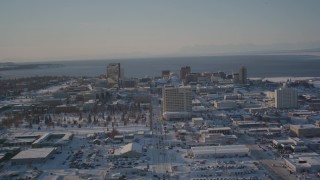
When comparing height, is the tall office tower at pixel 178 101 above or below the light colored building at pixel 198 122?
above

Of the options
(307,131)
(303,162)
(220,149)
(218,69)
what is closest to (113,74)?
(307,131)

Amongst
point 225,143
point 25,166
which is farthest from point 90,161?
point 225,143

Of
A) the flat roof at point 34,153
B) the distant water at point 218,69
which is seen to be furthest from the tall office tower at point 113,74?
the flat roof at point 34,153

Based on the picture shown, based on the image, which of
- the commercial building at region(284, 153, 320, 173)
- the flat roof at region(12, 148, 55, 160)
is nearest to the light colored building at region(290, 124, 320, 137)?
the commercial building at region(284, 153, 320, 173)

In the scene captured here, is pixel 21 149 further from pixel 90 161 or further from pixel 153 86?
pixel 153 86

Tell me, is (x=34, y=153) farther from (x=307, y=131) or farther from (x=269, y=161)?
(x=307, y=131)

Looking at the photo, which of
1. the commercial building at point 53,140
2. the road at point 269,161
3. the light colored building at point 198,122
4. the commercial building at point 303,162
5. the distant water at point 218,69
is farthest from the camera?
the distant water at point 218,69

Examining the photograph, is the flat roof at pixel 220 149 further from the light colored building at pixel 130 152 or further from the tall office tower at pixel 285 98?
the tall office tower at pixel 285 98

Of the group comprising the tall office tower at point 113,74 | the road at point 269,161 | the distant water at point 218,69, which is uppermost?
the tall office tower at point 113,74
